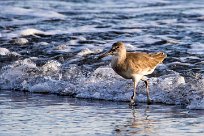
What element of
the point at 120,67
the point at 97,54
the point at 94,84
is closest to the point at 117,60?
the point at 120,67

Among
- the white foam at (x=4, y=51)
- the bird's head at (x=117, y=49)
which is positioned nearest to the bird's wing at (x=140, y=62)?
the bird's head at (x=117, y=49)

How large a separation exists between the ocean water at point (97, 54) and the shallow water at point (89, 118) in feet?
0.09

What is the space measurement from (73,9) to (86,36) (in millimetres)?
6306

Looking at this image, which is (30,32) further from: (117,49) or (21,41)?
(117,49)

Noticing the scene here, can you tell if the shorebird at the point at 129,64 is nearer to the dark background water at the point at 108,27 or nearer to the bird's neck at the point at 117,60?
the bird's neck at the point at 117,60

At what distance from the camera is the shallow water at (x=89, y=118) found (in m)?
10.9

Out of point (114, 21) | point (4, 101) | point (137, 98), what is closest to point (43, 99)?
point (4, 101)

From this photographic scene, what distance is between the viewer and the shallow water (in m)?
10.9

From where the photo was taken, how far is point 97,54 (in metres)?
17.7

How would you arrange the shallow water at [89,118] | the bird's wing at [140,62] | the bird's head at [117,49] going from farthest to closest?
the bird's wing at [140,62] → the bird's head at [117,49] → the shallow water at [89,118]

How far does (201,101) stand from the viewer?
12516 millimetres

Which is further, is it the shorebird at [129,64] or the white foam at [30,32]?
the white foam at [30,32]

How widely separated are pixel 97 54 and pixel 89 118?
19.5ft

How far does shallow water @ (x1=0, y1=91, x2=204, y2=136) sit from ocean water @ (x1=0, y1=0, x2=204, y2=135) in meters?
0.03
